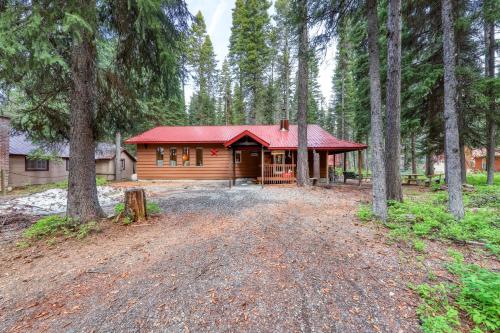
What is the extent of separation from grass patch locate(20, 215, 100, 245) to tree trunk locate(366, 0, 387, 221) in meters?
6.34

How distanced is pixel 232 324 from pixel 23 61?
18.2 feet

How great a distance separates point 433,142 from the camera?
40.2 feet

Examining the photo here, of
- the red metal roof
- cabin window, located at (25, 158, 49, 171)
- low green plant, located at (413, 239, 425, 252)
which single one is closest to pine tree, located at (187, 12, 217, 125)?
the red metal roof

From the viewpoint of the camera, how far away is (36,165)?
14.7 m

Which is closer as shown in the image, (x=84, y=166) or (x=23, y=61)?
(x=23, y=61)

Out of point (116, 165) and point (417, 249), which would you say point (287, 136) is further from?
point (116, 165)

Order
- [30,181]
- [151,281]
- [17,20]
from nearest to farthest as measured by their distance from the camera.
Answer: [151,281], [17,20], [30,181]

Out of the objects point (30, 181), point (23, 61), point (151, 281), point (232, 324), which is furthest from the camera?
point (30, 181)

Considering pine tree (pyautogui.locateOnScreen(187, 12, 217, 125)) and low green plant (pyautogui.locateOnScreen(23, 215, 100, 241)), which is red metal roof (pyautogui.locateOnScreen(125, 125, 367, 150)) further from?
pine tree (pyautogui.locateOnScreen(187, 12, 217, 125))

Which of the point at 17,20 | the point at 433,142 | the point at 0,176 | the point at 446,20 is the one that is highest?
the point at 446,20

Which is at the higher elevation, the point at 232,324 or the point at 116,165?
the point at 116,165

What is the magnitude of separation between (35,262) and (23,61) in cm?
353

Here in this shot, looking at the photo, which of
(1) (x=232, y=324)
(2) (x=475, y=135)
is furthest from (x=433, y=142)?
(1) (x=232, y=324)

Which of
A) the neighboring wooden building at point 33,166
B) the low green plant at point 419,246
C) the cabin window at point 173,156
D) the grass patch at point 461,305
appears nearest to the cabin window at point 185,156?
the cabin window at point 173,156
